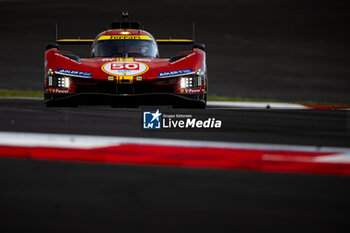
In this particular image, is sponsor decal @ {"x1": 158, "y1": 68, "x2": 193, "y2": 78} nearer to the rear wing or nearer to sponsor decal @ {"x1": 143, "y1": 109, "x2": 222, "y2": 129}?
sponsor decal @ {"x1": 143, "y1": 109, "x2": 222, "y2": 129}

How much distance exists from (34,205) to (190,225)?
86 centimetres

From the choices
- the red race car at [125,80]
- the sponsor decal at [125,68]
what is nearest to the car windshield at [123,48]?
the red race car at [125,80]

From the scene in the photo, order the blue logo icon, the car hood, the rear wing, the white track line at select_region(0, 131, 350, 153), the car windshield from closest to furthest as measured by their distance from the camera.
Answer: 1. the white track line at select_region(0, 131, 350, 153)
2. the blue logo icon
3. the car hood
4. the car windshield
5. the rear wing

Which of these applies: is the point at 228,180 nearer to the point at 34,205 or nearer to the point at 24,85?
the point at 34,205

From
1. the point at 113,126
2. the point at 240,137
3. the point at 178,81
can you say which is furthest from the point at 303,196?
the point at 178,81

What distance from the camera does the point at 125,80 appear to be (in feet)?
22.8

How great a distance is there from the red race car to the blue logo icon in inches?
52.3

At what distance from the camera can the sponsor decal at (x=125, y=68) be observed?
7.03m

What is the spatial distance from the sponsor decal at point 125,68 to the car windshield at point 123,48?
46.6 inches

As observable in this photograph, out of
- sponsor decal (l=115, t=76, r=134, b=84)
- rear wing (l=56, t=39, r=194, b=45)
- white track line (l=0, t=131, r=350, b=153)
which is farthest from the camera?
rear wing (l=56, t=39, r=194, b=45)

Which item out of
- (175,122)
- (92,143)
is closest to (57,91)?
(175,122)

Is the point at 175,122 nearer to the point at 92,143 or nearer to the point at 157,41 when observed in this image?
the point at 92,143

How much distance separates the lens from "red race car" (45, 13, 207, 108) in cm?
694

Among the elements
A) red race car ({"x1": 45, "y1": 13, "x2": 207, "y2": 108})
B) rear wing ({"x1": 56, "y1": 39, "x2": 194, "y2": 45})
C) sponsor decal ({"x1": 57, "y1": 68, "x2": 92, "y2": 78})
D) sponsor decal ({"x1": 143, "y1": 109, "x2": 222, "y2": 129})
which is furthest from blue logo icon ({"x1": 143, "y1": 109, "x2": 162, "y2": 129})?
rear wing ({"x1": 56, "y1": 39, "x2": 194, "y2": 45})
